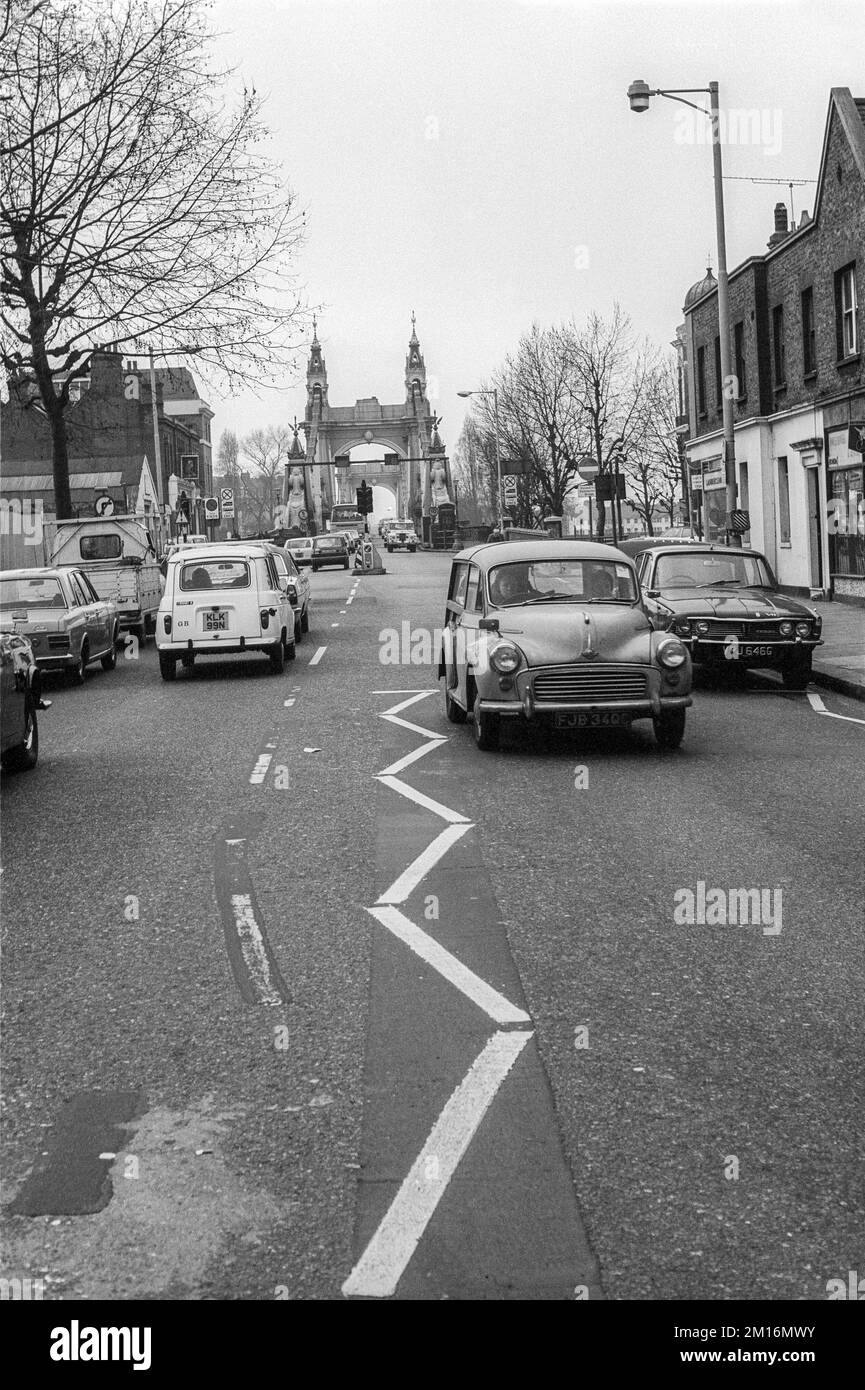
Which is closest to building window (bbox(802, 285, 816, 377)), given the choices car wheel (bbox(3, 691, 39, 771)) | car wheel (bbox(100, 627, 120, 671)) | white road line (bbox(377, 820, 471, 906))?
car wheel (bbox(100, 627, 120, 671))

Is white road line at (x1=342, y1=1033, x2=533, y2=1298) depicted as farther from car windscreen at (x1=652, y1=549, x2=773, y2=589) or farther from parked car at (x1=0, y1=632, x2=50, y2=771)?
car windscreen at (x1=652, y1=549, x2=773, y2=589)

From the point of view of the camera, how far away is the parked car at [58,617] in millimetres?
20141

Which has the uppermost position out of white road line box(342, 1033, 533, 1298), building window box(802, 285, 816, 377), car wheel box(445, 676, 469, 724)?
building window box(802, 285, 816, 377)

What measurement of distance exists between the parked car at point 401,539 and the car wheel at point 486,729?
87060mm

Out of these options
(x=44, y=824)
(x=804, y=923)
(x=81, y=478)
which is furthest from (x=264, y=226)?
(x=81, y=478)

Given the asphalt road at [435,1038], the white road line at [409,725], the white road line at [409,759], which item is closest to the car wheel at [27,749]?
the asphalt road at [435,1038]

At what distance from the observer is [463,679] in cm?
1352

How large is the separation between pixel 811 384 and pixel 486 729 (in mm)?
21281

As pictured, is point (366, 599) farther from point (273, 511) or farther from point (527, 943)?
point (273, 511)

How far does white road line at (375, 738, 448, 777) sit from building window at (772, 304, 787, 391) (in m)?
22.8

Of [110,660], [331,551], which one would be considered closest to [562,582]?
[110,660]

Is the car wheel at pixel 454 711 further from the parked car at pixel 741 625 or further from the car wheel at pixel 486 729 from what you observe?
the parked car at pixel 741 625

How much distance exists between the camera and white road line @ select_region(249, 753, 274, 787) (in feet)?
38.2
